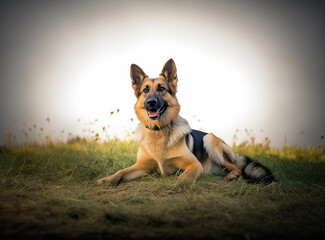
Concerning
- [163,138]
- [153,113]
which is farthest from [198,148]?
[153,113]

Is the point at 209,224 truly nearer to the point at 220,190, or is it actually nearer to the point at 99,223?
the point at 99,223

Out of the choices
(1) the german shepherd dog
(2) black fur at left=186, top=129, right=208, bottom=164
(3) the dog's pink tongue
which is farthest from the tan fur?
(3) the dog's pink tongue

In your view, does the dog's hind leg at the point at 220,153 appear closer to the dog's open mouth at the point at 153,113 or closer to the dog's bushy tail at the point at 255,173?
the dog's bushy tail at the point at 255,173

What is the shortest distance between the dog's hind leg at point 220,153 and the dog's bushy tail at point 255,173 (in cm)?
17

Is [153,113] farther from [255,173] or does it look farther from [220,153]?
[255,173]

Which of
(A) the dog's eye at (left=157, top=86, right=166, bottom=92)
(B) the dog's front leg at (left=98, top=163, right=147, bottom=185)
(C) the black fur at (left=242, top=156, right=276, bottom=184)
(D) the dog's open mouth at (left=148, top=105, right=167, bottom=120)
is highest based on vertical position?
(A) the dog's eye at (left=157, top=86, right=166, bottom=92)

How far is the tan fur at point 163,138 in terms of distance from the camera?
4770 mm

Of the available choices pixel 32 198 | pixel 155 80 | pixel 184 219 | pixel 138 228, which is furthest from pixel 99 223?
pixel 155 80

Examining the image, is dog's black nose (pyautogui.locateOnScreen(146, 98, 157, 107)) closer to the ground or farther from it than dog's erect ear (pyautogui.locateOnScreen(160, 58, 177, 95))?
closer to the ground

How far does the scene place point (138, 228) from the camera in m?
2.43

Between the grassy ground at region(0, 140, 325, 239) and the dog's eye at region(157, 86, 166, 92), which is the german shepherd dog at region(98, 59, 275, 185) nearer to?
the dog's eye at region(157, 86, 166, 92)

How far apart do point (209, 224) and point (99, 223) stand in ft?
3.54

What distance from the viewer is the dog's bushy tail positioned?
15.1 ft

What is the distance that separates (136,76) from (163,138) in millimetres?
1343
